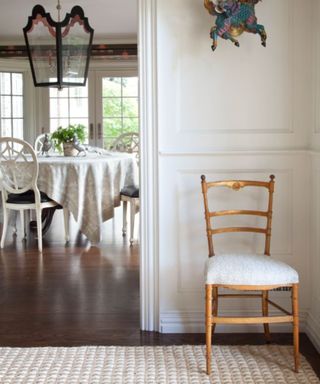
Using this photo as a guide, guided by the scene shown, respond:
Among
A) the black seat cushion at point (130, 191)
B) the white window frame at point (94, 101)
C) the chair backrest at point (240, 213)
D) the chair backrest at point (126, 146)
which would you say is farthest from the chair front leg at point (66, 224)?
the white window frame at point (94, 101)

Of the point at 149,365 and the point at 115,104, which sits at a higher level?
the point at 115,104

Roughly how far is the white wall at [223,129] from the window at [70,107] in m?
5.82

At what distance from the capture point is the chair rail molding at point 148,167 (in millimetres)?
3006

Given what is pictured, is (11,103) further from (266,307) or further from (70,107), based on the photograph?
(266,307)

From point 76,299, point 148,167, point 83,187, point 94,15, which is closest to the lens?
point 148,167

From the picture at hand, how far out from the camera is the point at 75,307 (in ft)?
11.9

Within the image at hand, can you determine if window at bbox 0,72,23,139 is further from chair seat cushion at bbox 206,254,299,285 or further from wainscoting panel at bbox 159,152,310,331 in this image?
chair seat cushion at bbox 206,254,299,285

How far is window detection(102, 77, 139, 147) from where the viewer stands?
873 centimetres

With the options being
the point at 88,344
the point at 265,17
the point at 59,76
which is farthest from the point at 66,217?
the point at 265,17

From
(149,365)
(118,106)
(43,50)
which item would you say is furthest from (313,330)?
(118,106)

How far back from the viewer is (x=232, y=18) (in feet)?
9.37

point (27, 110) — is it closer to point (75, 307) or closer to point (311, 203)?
point (75, 307)

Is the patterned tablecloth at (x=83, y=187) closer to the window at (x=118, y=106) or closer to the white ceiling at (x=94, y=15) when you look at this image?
the white ceiling at (x=94, y=15)

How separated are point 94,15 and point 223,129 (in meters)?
4.60
